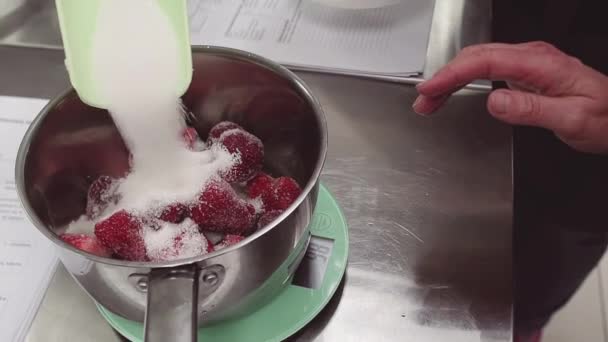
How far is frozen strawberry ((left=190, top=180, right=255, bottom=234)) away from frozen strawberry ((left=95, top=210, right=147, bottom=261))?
0.20 feet

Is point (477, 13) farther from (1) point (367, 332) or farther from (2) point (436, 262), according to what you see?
(1) point (367, 332)

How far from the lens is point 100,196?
0.62 m

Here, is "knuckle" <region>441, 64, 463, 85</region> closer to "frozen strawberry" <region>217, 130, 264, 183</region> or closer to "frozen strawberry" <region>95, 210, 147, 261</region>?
"frozen strawberry" <region>217, 130, 264, 183</region>

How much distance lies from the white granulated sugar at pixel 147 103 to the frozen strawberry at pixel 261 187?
33 mm

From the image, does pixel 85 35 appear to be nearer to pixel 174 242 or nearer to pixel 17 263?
pixel 174 242

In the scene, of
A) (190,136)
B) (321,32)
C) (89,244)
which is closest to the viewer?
(89,244)

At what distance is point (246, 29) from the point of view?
0.90m

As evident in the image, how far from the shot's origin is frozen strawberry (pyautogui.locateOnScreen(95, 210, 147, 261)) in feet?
1.74

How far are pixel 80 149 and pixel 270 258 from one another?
0.28 meters

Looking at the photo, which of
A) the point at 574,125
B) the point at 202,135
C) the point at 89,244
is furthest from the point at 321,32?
the point at 89,244

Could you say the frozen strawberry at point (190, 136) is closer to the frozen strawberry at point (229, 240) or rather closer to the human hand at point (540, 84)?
the frozen strawberry at point (229, 240)

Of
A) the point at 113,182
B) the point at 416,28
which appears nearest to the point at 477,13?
the point at 416,28

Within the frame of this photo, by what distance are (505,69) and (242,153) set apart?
301mm

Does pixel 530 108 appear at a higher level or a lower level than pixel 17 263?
higher
